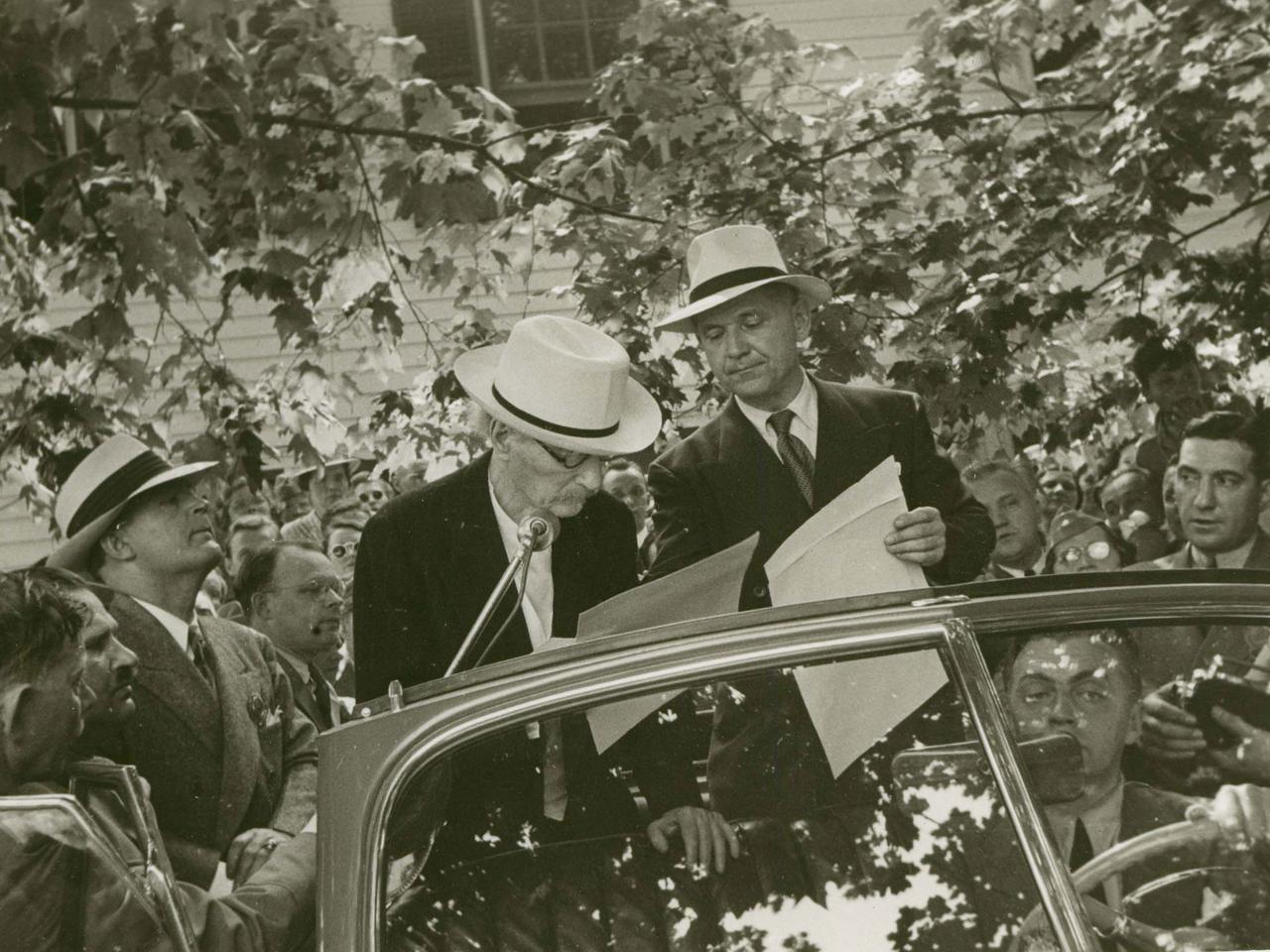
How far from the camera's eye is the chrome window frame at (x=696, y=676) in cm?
240

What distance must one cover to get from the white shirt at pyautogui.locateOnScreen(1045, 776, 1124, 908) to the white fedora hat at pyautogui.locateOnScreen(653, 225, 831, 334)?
7.57ft

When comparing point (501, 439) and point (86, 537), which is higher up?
point (501, 439)

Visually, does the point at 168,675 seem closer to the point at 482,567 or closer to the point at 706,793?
the point at 482,567

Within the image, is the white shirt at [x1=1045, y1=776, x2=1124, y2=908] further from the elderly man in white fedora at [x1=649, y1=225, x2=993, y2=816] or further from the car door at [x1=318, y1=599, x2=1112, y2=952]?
the elderly man in white fedora at [x1=649, y1=225, x2=993, y2=816]

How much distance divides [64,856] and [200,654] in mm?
2088

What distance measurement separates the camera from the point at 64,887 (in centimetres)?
240

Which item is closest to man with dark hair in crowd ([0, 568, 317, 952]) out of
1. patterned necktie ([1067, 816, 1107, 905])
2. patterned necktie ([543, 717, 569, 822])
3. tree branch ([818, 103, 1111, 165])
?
patterned necktie ([543, 717, 569, 822])

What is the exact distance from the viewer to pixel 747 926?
2.43 metres

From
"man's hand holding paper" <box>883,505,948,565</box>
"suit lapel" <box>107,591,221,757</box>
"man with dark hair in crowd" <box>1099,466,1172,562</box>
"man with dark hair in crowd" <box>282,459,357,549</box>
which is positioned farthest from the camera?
"man with dark hair in crowd" <box>282,459,357,549</box>

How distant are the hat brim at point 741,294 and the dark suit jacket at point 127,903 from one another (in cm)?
217

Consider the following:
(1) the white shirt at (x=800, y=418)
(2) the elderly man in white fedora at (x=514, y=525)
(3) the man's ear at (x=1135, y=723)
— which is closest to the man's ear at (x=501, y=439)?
(2) the elderly man in white fedora at (x=514, y=525)

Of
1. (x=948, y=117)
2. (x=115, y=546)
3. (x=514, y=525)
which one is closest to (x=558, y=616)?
(x=514, y=525)

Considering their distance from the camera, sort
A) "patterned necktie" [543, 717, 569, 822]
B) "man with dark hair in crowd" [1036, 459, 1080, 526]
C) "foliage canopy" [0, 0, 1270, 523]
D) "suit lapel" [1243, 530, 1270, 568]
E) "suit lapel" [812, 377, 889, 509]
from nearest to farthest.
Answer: "patterned necktie" [543, 717, 569, 822] → "suit lapel" [812, 377, 889, 509] → "suit lapel" [1243, 530, 1270, 568] → "foliage canopy" [0, 0, 1270, 523] → "man with dark hair in crowd" [1036, 459, 1080, 526]

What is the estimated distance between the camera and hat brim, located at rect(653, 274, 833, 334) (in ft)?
14.8
